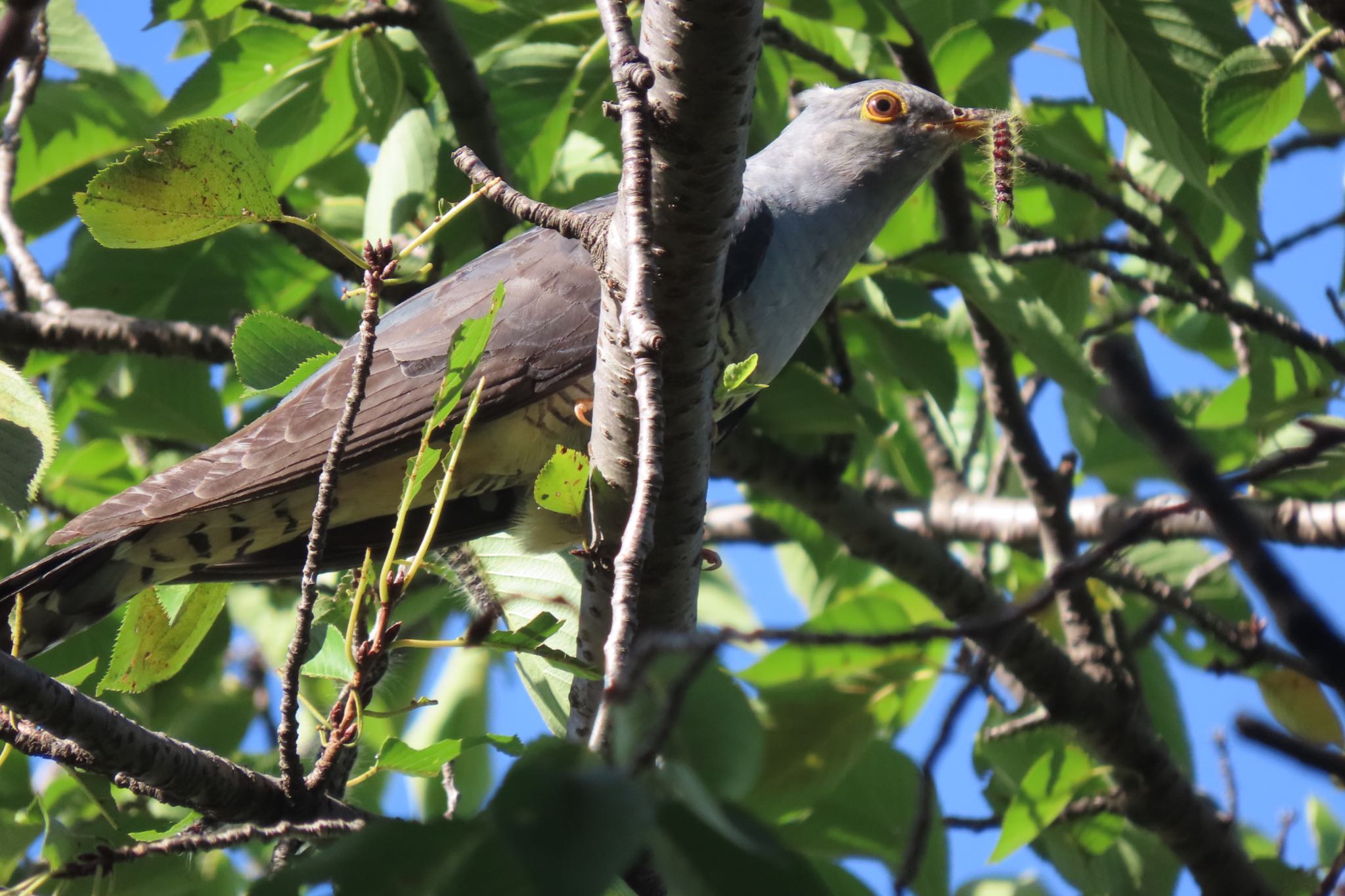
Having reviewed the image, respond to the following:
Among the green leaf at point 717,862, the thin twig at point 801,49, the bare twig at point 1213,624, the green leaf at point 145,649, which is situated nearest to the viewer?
the green leaf at point 717,862

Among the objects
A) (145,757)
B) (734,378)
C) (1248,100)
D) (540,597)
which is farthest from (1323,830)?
(145,757)

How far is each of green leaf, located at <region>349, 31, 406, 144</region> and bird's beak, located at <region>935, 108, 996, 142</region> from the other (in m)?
1.48

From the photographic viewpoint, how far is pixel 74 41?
148 inches

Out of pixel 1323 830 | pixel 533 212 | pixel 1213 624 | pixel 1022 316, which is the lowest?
pixel 1323 830

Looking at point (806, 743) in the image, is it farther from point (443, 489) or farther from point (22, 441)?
point (22, 441)

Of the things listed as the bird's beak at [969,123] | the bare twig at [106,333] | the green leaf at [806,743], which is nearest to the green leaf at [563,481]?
the green leaf at [806,743]

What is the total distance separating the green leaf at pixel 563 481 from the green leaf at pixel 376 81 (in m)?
2.05

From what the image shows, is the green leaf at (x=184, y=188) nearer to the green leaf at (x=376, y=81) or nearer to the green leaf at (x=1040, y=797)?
the green leaf at (x=376, y=81)

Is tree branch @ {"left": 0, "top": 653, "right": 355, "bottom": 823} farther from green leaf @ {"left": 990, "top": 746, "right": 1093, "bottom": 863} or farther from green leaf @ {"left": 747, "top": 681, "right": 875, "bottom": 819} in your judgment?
green leaf @ {"left": 990, "top": 746, "right": 1093, "bottom": 863}

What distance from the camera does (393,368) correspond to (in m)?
2.89

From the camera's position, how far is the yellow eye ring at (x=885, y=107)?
10.9 feet

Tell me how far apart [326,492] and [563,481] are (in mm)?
308

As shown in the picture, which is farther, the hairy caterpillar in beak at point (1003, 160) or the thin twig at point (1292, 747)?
the hairy caterpillar in beak at point (1003, 160)

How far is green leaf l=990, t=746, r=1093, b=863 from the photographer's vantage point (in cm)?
282
